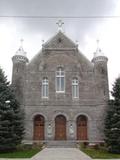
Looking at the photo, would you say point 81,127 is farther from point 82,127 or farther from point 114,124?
point 114,124

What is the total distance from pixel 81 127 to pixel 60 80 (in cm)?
592

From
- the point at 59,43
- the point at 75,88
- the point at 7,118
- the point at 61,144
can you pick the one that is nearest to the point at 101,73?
the point at 75,88

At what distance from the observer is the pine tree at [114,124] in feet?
76.8

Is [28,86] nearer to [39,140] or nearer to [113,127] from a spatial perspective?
[39,140]

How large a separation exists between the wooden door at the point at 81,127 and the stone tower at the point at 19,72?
6884mm

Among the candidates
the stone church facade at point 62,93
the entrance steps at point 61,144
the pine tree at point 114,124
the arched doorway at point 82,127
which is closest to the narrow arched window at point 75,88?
the stone church facade at point 62,93

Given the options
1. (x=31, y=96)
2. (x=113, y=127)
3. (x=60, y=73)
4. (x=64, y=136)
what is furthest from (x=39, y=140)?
(x=113, y=127)

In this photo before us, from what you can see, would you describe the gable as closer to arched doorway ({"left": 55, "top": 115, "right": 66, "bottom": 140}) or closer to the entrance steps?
arched doorway ({"left": 55, "top": 115, "right": 66, "bottom": 140})

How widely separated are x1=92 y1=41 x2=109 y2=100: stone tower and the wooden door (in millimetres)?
3452

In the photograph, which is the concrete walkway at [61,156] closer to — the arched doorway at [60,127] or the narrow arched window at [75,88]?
the arched doorway at [60,127]

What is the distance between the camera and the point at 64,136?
32656 mm

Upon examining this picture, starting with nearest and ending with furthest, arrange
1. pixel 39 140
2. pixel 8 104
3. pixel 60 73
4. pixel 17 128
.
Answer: pixel 8 104 → pixel 17 128 → pixel 39 140 → pixel 60 73

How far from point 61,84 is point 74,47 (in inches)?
198

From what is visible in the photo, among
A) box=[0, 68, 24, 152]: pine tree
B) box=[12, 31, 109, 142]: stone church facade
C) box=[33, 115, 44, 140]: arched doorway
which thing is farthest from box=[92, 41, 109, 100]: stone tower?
box=[0, 68, 24, 152]: pine tree
